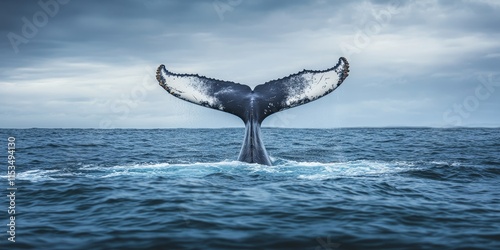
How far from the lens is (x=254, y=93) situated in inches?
400

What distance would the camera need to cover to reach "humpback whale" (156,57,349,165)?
921 cm

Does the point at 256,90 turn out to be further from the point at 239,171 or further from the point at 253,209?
the point at 253,209

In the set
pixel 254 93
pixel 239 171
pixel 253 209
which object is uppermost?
pixel 254 93

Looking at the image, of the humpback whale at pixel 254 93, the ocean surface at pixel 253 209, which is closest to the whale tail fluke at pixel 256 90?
the humpback whale at pixel 254 93

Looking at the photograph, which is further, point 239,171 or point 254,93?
point 254,93

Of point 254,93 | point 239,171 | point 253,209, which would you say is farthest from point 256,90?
point 253,209

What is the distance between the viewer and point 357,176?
32.0 feet

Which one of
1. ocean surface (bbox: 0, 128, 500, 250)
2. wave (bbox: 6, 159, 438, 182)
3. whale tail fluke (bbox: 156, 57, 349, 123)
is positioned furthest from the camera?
wave (bbox: 6, 159, 438, 182)

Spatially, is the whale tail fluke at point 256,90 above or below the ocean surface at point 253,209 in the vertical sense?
above

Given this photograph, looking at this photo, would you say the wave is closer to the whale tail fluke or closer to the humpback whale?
the humpback whale

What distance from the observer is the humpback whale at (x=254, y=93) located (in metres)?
9.21

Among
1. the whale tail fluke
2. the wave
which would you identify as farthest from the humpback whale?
the wave

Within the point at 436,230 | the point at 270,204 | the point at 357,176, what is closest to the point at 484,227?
the point at 436,230

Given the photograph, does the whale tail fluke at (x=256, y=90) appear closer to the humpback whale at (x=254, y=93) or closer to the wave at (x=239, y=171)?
the humpback whale at (x=254, y=93)
